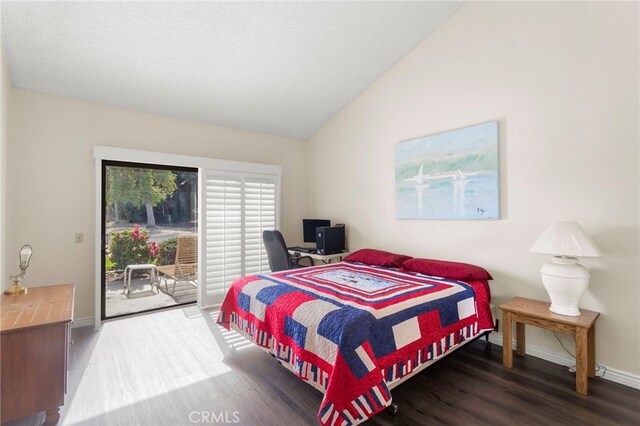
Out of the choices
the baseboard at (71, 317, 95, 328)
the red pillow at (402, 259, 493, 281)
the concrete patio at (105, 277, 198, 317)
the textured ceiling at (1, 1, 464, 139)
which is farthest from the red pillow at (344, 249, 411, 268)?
the baseboard at (71, 317, 95, 328)

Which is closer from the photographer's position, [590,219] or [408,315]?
[408,315]

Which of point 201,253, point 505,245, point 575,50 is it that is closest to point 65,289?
point 201,253

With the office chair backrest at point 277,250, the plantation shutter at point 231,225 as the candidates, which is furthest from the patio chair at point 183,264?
the office chair backrest at point 277,250

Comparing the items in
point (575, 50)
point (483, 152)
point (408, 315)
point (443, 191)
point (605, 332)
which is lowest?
point (605, 332)

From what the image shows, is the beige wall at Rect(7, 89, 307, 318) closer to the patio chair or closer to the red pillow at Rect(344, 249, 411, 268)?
the patio chair

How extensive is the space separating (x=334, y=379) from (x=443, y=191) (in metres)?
2.37

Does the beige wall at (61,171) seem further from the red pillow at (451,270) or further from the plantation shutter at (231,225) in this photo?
the red pillow at (451,270)

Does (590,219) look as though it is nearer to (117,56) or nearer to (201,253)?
(201,253)

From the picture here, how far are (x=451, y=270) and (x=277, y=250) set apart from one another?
75.5 inches

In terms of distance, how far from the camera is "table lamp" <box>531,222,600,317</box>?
2205mm

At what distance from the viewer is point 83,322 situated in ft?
11.1

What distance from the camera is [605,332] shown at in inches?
93.4

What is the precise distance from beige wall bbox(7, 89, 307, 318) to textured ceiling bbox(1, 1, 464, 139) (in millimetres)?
177

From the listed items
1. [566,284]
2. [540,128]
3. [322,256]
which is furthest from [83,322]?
[540,128]
